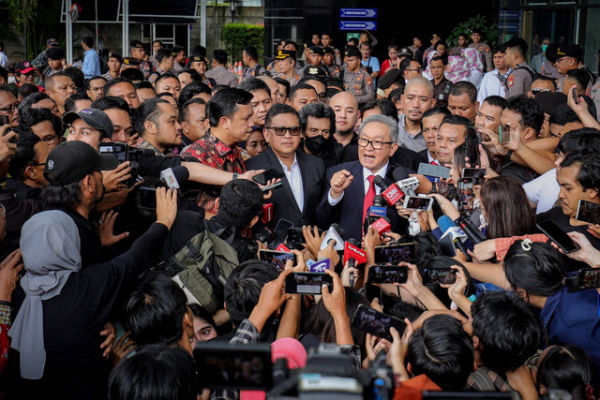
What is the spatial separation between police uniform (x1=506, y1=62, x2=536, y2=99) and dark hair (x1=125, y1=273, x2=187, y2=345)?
6872 mm

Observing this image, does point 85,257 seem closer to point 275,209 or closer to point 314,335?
point 314,335

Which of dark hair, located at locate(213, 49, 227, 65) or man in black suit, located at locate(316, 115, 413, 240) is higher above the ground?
dark hair, located at locate(213, 49, 227, 65)

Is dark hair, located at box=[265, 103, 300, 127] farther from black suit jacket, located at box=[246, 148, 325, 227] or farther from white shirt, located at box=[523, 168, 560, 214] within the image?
white shirt, located at box=[523, 168, 560, 214]

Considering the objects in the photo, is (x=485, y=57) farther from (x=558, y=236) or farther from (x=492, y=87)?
(x=558, y=236)

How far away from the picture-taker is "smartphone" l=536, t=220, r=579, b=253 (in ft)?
10.3

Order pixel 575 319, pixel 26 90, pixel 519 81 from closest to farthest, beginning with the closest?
pixel 575 319 → pixel 26 90 → pixel 519 81

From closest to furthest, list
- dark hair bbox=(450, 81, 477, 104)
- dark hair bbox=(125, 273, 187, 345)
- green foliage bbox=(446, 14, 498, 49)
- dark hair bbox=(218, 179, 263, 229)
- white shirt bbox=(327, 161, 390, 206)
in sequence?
dark hair bbox=(125, 273, 187, 345) → dark hair bbox=(218, 179, 263, 229) → white shirt bbox=(327, 161, 390, 206) → dark hair bbox=(450, 81, 477, 104) → green foliage bbox=(446, 14, 498, 49)

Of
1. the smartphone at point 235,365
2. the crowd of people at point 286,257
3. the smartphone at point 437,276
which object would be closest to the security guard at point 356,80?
the crowd of people at point 286,257

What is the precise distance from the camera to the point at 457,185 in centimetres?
412

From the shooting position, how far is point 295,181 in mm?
4703

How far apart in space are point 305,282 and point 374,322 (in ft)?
1.20

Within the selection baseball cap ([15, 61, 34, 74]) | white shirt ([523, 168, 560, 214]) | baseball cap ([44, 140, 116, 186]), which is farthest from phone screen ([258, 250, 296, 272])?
baseball cap ([15, 61, 34, 74])

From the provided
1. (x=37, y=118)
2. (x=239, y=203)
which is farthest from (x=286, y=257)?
(x=37, y=118)

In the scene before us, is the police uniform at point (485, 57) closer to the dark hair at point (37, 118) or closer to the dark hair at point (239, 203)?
the dark hair at point (37, 118)
